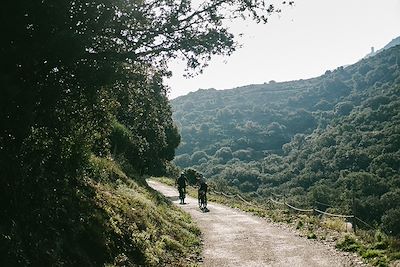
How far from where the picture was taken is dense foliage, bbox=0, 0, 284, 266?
6.75 meters

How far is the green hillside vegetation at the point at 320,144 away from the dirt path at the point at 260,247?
3038 millimetres

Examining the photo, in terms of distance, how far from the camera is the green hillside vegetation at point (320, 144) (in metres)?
55.7

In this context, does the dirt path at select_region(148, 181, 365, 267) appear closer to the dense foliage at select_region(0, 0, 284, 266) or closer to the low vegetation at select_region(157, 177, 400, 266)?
the low vegetation at select_region(157, 177, 400, 266)

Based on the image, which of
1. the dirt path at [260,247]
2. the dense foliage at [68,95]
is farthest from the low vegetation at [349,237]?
the dense foliage at [68,95]

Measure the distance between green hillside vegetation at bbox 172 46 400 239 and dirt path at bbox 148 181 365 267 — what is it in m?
3.04

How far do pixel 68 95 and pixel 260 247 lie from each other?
845cm

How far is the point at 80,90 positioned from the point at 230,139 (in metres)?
151

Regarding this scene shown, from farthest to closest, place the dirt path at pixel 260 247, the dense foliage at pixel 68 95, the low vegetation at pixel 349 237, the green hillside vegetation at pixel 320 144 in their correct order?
the green hillside vegetation at pixel 320 144, the dirt path at pixel 260 247, the low vegetation at pixel 349 237, the dense foliage at pixel 68 95

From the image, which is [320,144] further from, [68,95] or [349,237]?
[68,95]

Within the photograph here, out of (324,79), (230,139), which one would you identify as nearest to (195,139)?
(230,139)

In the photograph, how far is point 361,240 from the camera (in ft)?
42.9

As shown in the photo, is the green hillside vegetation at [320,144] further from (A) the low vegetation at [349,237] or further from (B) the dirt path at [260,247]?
(B) the dirt path at [260,247]

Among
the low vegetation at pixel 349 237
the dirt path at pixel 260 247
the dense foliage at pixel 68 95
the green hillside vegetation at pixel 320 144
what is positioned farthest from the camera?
the green hillside vegetation at pixel 320 144

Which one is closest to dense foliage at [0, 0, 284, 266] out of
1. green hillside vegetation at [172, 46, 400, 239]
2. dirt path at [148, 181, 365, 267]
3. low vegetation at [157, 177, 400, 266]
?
dirt path at [148, 181, 365, 267]
